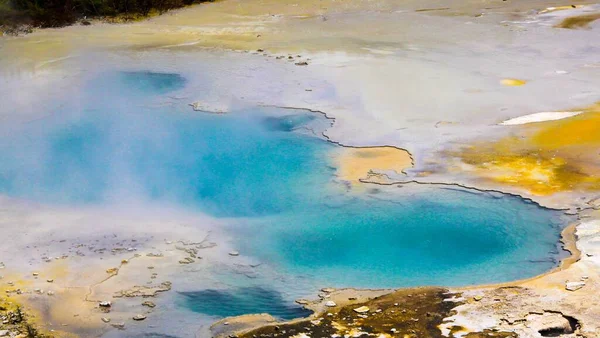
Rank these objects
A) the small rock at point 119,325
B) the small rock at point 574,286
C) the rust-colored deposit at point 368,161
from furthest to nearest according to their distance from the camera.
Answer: the rust-colored deposit at point 368,161 → the small rock at point 574,286 → the small rock at point 119,325

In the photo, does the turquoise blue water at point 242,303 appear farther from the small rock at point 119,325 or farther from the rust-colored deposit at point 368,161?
the rust-colored deposit at point 368,161

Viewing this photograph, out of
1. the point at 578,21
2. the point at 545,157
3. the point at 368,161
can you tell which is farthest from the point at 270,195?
the point at 578,21

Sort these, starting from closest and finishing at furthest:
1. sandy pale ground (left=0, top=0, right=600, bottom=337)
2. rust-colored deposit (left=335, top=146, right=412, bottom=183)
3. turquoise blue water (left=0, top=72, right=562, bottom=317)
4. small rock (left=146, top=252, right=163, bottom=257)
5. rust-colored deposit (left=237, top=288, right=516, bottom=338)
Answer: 1. rust-colored deposit (left=237, top=288, right=516, bottom=338)
2. sandy pale ground (left=0, top=0, right=600, bottom=337)
3. turquoise blue water (left=0, top=72, right=562, bottom=317)
4. small rock (left=146, top=252, right=163, bottom=257)
5. rust-colored deposit (left=335, top=146, right=412, bottom=183)

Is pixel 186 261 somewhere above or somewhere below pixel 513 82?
below

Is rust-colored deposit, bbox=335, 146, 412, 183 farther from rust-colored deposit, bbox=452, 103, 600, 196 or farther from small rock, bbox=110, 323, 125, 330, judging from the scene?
small rock, bbox=110, 323, 125, 330

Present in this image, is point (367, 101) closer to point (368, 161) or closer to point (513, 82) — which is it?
point (368, 161)

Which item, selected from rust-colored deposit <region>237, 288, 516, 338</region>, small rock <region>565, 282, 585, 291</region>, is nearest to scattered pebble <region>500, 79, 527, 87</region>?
small rock <region>565, 282, 585, 291</region>

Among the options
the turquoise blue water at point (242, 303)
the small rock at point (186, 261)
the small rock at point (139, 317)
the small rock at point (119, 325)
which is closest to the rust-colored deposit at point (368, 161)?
the small rock at point (186, 261)
